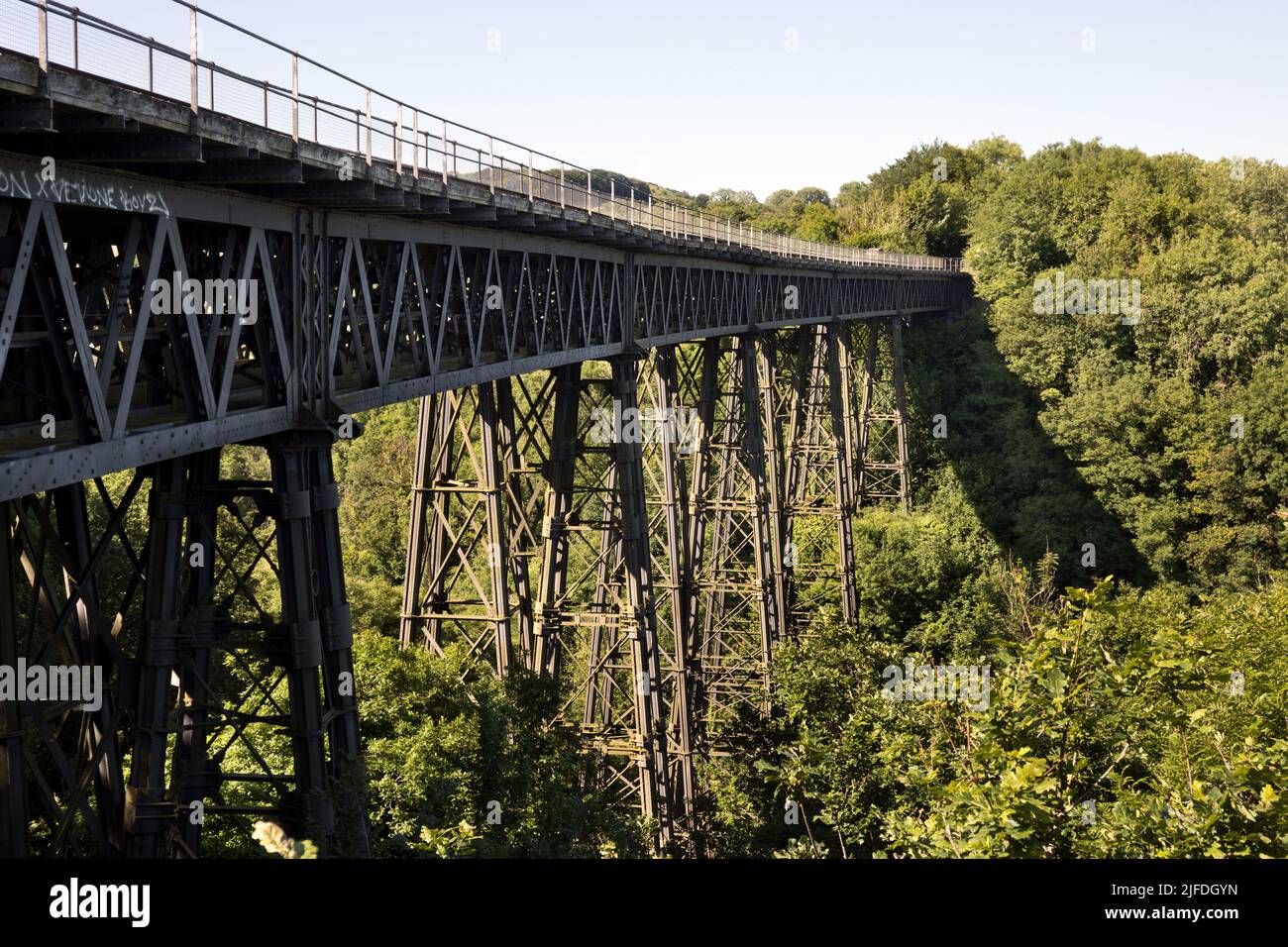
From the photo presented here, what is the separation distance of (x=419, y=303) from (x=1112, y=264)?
131 ft

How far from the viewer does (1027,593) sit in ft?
105

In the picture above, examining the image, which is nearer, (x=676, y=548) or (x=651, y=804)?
(x=651, y=804)

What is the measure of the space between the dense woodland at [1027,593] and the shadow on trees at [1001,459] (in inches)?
3.7

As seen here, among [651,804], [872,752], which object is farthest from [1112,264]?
[651,804]

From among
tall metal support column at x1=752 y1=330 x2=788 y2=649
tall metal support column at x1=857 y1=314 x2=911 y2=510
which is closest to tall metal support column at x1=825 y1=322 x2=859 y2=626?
tall metal support column at x1=752 y1=330 x2=788 y2=649

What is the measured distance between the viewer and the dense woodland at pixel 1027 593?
8312 millimetres

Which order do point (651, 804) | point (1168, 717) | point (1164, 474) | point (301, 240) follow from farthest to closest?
point (1164, 474)
point (651, 804)
point (301, 240)
point (1168, 717)

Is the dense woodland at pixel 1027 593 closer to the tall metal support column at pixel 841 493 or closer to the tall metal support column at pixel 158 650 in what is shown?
the tall metal support column at pixel 841 493

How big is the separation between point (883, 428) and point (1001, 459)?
3780 millimetres

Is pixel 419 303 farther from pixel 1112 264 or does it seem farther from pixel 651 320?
pixel 1112 264

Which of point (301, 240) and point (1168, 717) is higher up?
point (301, 240)

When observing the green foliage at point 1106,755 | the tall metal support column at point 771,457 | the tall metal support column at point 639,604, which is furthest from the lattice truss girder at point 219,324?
the tall metal support column at point 771,457

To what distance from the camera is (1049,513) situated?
3719 cm

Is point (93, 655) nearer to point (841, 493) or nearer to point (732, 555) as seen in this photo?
point (732, 555)
